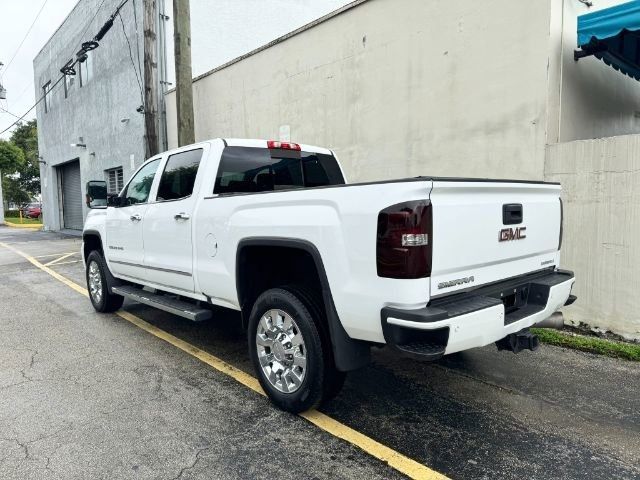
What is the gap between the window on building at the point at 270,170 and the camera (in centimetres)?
433

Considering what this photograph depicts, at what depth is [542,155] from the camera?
212 inches

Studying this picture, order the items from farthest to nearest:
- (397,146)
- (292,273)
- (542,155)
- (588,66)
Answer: (397,146) → (588,66) → (542,155) → (292,273)

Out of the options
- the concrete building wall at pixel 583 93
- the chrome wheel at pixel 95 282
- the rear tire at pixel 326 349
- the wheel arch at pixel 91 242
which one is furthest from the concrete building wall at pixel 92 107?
the rear tire at pixel 326 349

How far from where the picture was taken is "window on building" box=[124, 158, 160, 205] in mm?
5223

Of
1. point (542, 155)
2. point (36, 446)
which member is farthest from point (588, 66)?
point (36, 446)

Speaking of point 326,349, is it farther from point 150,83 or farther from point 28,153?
point 28,153

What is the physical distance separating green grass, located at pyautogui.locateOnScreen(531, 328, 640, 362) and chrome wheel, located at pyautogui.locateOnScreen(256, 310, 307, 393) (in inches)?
119

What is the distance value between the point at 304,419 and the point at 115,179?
51.1 feet

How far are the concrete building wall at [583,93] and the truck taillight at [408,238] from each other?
11.8ft

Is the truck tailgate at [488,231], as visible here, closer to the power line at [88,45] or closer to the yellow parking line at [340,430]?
the yellow parking line at [340,430]

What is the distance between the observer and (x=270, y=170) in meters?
4.62

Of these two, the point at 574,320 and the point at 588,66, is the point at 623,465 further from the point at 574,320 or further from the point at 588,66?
the point at 588,66

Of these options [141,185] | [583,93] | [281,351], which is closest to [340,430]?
[281,351]

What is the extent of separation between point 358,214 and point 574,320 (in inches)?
155
